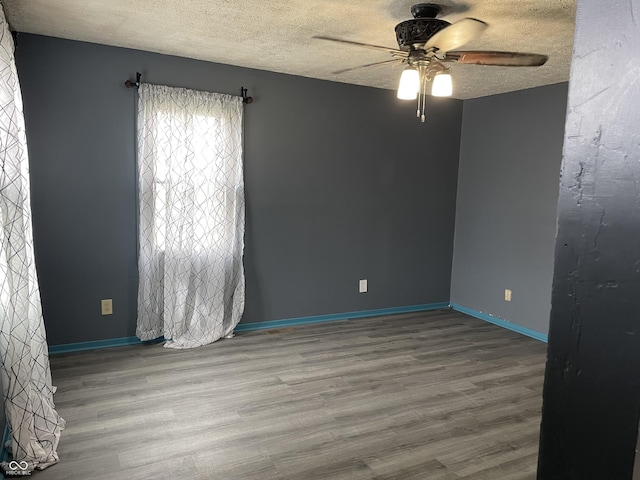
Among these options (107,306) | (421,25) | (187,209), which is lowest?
(107,306)

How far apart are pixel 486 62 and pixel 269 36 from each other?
138 centimetres

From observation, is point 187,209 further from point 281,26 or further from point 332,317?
point 332,317

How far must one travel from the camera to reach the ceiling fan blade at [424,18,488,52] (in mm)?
2135

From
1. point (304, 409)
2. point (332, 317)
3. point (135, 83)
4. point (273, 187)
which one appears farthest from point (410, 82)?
point (332, 317)

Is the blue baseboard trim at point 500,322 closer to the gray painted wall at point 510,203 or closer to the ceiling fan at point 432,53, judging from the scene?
the gray painted wall at point 510,203

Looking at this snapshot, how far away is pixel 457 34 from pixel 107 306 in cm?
314

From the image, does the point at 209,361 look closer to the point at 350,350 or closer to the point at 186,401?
the point at 186,401

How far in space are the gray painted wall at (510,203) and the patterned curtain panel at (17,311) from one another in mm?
3915

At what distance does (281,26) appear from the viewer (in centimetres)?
282

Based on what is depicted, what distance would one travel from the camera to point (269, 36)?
3045mm

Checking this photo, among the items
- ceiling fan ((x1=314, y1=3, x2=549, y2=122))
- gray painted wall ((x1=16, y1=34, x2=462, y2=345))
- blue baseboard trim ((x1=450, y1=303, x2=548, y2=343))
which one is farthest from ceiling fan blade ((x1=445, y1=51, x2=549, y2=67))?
blue baseboard trim ((x1=450, y1=303, x2=548, y2=343))

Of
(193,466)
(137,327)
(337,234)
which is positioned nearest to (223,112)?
(337,234)

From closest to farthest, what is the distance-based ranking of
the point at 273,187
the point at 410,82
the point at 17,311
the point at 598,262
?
1. the point at 598,262
2. the point at 17,311
3. the point at 410,82
4. the point at 273,187

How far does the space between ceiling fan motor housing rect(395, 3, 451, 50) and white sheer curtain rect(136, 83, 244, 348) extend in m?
1.76
